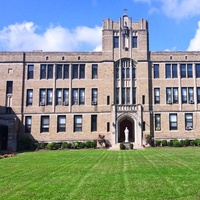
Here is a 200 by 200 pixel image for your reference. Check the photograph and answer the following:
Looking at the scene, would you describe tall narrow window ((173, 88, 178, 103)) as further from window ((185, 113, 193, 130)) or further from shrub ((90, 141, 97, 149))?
shrub ((90, 141, 97, 149))

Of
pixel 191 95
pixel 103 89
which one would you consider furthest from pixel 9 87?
pixel 191 95

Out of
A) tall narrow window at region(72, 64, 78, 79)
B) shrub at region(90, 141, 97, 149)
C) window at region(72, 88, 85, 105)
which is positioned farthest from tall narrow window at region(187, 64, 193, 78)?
shrub at region(90, 141, 97, 149)

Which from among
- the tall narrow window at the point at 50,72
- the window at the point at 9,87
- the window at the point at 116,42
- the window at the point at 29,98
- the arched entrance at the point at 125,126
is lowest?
the arched entrance at the point at 125,126

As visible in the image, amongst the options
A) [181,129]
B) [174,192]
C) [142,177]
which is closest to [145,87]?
[181,129]

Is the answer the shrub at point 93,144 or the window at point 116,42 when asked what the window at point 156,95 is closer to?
the window at point 116,42

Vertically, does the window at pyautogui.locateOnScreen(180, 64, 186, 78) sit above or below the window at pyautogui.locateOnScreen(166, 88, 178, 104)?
above

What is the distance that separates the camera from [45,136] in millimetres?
38688

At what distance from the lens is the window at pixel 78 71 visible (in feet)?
131

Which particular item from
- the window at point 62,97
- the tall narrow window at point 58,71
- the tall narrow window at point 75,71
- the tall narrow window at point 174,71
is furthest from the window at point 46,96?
the tall narrow window at point 174,71

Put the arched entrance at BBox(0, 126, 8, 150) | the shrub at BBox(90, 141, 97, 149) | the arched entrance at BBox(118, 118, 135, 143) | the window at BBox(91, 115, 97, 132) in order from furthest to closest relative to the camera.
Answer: the arched entrance at BBox(118, 118, 135, 143) → the window at BBox(91, 115, 97, 132) → the arched entrance at BBox(0, 126, 8, 150) → the shrub at BBox(90, 141, 97, 149)

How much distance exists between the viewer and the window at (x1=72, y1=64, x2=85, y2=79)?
39.8m

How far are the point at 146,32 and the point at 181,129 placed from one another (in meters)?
14.4

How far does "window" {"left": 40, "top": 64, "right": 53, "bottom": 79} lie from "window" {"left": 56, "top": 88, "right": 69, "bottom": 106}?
245 centimetres

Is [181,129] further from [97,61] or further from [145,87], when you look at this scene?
[97,61]
